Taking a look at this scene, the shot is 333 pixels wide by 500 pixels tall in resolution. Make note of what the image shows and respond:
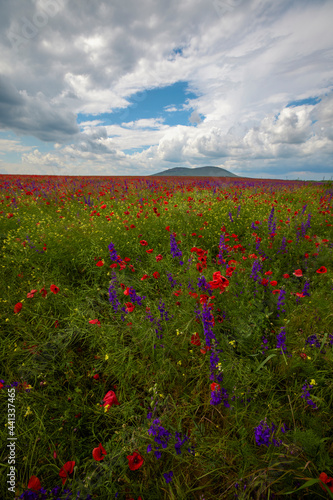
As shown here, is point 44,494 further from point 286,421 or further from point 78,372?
point 286,421

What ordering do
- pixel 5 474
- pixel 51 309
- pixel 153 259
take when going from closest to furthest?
1. pixel 5 474
2. pixel 51 309
3. pixel 153 259

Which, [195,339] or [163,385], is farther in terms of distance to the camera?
[195,339]

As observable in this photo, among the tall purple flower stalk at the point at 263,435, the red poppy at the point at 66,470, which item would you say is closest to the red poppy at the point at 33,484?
the red poppy at the point at 66,470

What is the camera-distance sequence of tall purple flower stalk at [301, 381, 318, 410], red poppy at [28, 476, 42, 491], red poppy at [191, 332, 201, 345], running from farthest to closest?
red poppy at [191, 332, 201, 345], tall purple flower stalk at [301, 381, 318, 410], red poppy at [28, 476, 42, 491]

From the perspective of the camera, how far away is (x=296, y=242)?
371 centimetres

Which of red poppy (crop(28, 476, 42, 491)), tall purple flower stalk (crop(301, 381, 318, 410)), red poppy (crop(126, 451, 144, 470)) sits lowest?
red poppy (crop(28, 476, 42, 491))

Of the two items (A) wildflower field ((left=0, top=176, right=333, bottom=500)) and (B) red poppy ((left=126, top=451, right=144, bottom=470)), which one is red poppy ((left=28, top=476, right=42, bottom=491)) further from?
(B) red poppy ((left=126, top=451, right=144, bottom=470))

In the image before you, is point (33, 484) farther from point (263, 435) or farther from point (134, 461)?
→ point (263, 435)

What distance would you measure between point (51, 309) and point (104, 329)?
81 cm

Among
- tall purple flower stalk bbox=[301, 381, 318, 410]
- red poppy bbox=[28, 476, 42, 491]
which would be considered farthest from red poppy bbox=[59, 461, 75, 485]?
tall purple flower stalk bbox=[301, 381, 318, 410]

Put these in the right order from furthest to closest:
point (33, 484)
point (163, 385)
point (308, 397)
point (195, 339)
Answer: point (195, 339)
point (163, 385)
point (308, 397)
point (33, 484)

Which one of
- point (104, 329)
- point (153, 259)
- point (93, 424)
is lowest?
point (93, 424)

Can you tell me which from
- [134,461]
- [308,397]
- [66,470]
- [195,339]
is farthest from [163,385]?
[308,397]

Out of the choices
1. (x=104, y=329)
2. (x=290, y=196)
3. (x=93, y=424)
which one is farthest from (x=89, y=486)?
(x=290, y=196)
